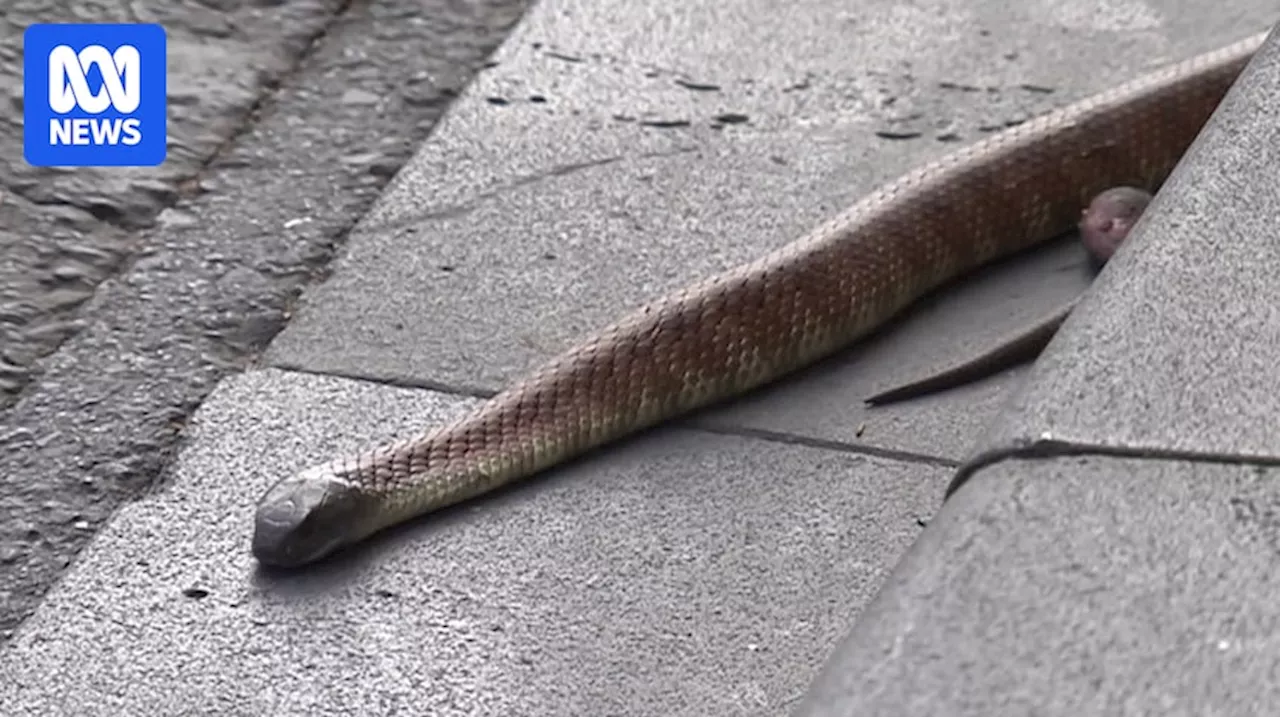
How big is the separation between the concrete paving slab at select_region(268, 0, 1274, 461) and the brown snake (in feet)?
0.26

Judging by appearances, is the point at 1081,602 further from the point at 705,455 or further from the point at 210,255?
the point at 210,255

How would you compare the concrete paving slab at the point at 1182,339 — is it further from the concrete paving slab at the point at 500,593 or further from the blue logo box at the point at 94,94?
the blue logo box at the point at 94,94

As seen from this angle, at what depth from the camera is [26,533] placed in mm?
3713

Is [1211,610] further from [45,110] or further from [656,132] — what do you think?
[45,110]

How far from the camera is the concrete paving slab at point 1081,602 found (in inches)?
80.0

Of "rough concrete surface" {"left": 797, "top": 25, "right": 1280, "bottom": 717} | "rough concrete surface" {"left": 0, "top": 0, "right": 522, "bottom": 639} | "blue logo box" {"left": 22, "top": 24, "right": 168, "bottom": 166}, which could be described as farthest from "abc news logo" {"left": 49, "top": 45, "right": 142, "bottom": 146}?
"rough concrete surface" {"left": 797, "top": 25, "right": 1280, "bottom": 717}

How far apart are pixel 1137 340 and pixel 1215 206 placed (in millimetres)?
381

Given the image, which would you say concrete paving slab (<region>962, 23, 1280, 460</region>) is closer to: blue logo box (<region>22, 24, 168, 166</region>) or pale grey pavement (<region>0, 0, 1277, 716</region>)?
pale grey pavement (<region>0, 0, 1277, 716</region>)

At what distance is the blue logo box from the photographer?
4.96 m

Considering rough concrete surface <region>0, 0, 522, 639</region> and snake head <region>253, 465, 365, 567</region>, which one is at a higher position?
snake head <region>253, 465, 365, 567</region>

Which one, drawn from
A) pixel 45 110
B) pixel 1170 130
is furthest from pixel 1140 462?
pixel 45 110

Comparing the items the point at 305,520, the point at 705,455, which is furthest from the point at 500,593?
the point at 705,455

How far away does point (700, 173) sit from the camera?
187 inches

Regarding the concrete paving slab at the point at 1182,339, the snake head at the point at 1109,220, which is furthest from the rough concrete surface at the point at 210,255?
the concrete paving slab at the point at 1182,339
